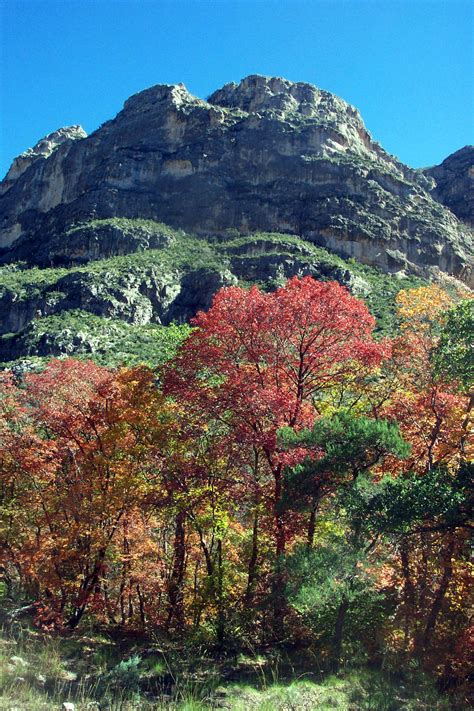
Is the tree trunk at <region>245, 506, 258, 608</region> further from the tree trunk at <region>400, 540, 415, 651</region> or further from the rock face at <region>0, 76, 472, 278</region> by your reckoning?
the rock face at <region>0, 76, 472, 278</region>

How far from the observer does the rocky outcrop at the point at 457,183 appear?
141 m

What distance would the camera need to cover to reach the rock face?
105m

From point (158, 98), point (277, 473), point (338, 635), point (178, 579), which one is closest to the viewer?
point (338, 635)

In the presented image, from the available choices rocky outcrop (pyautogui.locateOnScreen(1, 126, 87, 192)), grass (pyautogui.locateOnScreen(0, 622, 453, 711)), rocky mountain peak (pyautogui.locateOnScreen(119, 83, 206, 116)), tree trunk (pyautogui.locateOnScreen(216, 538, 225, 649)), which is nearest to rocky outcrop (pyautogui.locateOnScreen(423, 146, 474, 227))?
rocky mountain peak (pyautogui.locateOnScreen(119, 83, 206, 116))

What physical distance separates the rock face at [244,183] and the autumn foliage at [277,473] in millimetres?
91416

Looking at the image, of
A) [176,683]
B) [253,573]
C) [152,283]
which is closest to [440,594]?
[253,573]

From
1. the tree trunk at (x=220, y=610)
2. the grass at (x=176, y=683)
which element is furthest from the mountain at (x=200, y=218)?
the grass at (x=176, y=683)

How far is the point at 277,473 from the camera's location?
457 inches

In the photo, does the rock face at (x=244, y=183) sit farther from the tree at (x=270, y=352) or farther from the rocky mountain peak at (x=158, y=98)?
the tree at (x=270, y=352)

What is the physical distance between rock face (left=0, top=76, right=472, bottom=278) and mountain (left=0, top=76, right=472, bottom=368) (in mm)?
351

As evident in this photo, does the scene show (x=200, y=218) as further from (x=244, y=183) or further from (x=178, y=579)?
(x=178, y=579)

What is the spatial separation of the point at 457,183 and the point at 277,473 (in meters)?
157

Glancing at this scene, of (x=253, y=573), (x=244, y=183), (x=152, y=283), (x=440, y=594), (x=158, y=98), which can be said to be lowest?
(x=253, y=573)

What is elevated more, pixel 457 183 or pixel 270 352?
pixel 457 183
